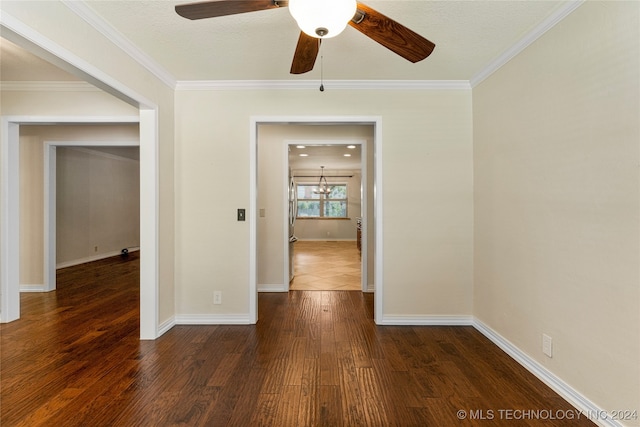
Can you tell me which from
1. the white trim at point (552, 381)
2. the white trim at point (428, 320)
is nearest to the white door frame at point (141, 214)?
the white trim at point (428, 320)

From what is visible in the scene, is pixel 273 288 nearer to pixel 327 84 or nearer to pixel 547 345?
pixel 327 84

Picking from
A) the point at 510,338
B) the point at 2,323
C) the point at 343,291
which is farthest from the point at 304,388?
the point at 2,323

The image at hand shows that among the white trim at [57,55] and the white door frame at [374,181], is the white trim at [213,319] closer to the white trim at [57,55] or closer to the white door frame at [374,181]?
the white door frame at [374,181]

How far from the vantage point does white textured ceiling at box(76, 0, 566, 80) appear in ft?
6.08

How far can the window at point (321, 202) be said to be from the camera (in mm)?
10609

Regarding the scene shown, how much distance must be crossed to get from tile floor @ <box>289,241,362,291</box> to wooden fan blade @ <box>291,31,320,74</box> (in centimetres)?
320

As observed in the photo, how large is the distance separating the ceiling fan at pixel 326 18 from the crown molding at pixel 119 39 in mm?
985

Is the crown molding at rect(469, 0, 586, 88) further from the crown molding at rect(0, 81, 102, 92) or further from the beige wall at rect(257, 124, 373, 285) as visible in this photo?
the crown molding at rect(0, 81, 102, 92)

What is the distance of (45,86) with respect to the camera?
317cm

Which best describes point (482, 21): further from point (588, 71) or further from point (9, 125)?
point (9, 125)

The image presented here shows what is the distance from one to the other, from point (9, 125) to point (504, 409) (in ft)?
16.7

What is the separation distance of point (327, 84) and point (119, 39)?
5.72ft

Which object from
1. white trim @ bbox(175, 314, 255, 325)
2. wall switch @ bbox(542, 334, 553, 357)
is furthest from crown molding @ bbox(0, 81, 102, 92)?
wall switch @ bbox(542, 334, 553, 357)

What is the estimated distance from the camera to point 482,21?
1975mm
